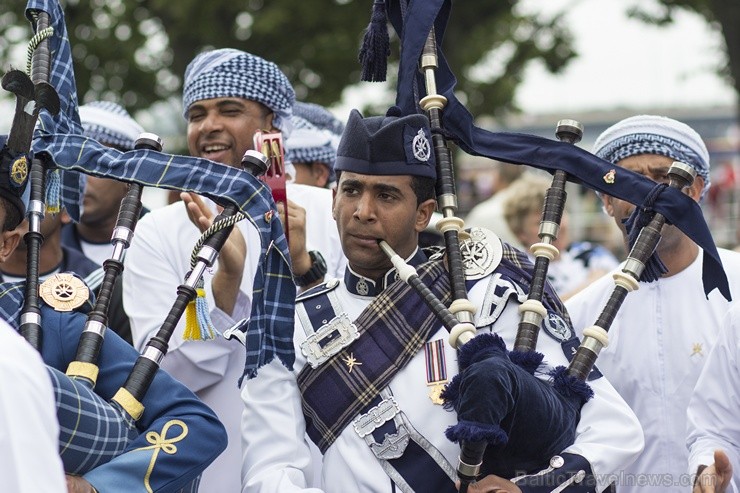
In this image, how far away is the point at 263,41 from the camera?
17.0 metres

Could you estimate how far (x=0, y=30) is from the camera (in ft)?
57.9

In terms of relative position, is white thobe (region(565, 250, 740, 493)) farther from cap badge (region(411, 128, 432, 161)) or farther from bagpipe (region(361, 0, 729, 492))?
cap badge (region(411, 128, 432, 161))

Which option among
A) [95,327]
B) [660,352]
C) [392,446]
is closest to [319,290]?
[392,446]

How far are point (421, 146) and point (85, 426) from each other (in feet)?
4.72

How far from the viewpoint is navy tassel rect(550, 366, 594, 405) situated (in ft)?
12.8

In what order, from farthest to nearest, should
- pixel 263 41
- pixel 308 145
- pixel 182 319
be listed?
1. pixel 263 41
2. pixel 308 145
3. pixel 182 319

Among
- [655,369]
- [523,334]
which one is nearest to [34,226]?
[523,334]

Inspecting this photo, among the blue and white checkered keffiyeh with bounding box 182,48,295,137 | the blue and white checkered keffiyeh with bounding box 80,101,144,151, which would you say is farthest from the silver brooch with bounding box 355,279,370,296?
the blue and white checkered keffiyeh with bounding box 80,101,144,151

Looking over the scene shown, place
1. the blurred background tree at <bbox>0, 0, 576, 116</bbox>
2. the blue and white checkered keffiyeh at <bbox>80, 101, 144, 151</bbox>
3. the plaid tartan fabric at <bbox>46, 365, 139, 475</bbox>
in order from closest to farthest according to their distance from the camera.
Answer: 1. the plaid tartan fabric at <bbox>46, 365, 139, 475</bbox>
2. the blue and white checkered keffiyeh at <bbox>80, 101, 144, 151</bbox>
3. the blurred background tree at <bbox>0, 0, 576, 116</bbox>

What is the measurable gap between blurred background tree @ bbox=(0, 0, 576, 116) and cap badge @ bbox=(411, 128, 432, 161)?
38.4 ft

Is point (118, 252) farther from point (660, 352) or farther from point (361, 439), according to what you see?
point (660, 352)

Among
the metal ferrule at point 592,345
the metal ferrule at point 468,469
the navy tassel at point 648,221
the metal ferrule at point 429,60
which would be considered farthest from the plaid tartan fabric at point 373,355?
the metal ferrule at point 429,60

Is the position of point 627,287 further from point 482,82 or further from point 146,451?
point 482,82

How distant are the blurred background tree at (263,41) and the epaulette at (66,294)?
12230 mm
